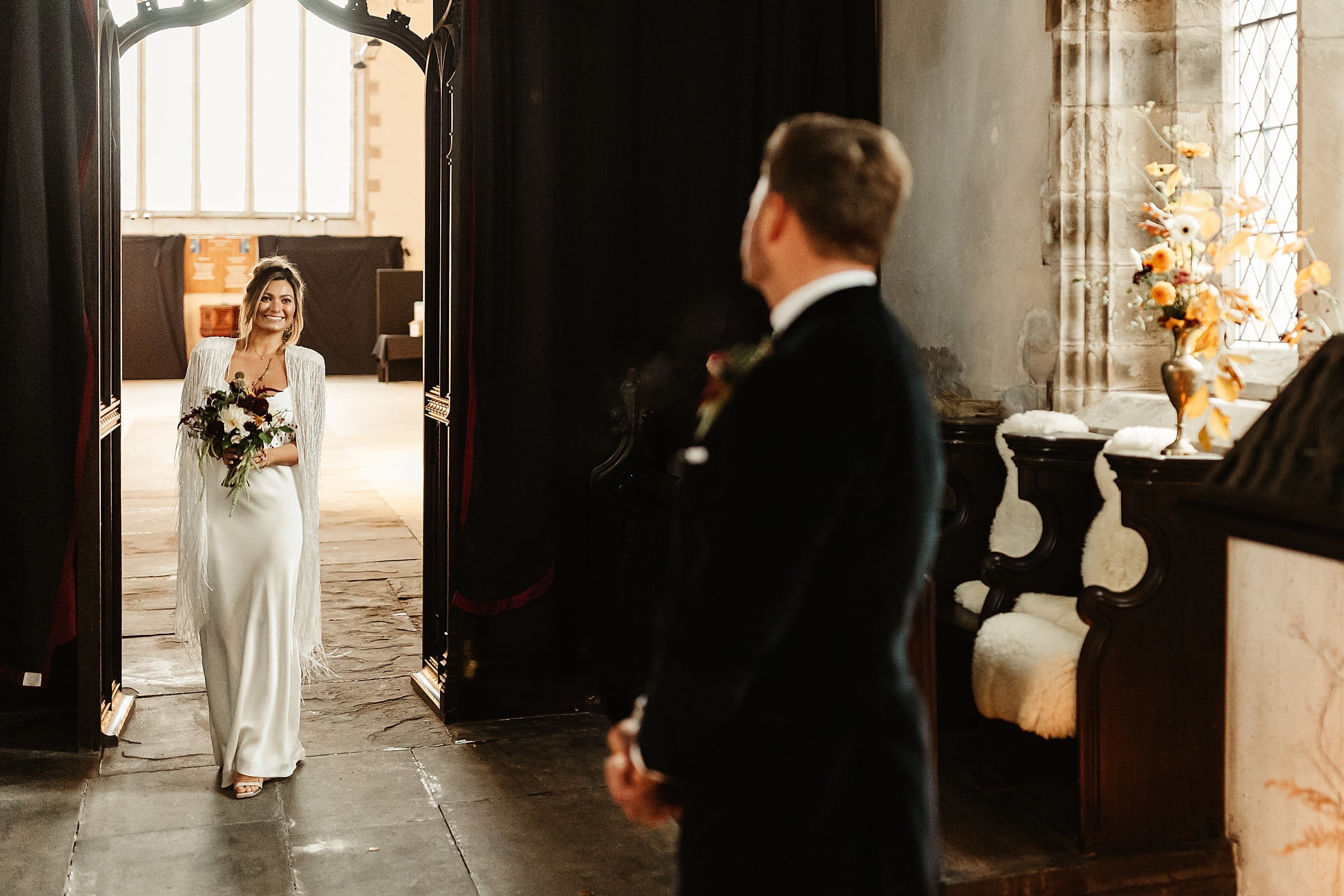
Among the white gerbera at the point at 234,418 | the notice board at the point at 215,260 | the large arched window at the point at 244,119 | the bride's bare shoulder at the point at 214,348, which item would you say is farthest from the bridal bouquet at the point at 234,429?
the large arched window at the point at 244,119

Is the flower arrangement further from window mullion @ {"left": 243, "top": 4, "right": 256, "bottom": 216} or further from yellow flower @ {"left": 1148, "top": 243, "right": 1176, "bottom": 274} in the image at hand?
window mullion @ {"left": 243, "top": 4, "right": 256, "bottom": 216}

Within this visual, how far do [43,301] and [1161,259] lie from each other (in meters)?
3.25

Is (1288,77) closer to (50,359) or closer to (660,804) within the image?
(660,804)

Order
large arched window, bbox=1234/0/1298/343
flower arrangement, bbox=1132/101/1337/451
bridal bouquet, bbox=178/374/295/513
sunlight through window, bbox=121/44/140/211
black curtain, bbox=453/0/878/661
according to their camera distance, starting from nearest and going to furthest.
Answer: flower arrangement, bbox=1132/101/1337/451
large arched window, bbox=1234/0/1298/343
bridal bouquet, bbox=178/374/295/513
black curtain, bbox=453/0/878/661
sunlight through window, bbox=121/44/140/211

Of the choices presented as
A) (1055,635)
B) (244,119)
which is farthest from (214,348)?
(244,119)

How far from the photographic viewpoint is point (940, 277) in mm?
4664

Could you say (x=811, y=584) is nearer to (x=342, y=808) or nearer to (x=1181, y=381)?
(x=1181, y=381)

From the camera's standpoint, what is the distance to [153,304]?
20.6 metres

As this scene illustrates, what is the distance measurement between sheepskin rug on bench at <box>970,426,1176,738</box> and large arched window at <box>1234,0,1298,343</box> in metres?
0.63

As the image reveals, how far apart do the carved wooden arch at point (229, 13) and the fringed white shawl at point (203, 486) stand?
1.22m

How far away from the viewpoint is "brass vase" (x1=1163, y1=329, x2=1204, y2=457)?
3.05 m

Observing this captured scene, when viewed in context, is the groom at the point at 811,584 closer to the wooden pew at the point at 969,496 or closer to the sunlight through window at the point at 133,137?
the wooden pew at the point at 969,496

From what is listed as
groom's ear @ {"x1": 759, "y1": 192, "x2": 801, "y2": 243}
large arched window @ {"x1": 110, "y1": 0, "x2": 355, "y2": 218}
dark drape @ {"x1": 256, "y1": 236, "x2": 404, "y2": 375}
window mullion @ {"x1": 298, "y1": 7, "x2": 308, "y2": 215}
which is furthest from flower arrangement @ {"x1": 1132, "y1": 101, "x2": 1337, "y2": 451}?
window mullion @ {"x1": 298, "y1": 7, "x2": 308, "y2": 215}

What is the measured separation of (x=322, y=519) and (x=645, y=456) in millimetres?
4674
